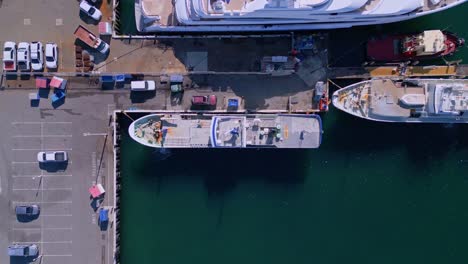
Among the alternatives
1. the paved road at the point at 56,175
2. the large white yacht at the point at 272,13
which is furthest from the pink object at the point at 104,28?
the paved road at the point at 56,175

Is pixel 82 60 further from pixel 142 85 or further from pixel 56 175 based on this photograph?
pixel 56 175

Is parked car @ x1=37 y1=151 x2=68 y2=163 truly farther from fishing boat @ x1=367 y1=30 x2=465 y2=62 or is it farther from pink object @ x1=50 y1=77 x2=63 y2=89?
fishing boat @ x1=367 y1=30 x2=465 y2=62

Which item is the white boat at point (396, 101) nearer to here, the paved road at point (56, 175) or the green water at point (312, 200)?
the green water at point (312, 200)

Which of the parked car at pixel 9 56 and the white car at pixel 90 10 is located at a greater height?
the white car at pixel 90 10

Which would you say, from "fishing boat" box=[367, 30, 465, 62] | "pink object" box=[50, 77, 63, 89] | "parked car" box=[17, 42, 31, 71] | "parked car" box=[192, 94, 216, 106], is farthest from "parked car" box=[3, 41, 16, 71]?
"fishing boat" box=[367, 30, 465, 62]

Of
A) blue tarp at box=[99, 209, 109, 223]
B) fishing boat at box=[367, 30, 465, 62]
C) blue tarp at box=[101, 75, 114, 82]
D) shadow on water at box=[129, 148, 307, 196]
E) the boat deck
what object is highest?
the boat deck

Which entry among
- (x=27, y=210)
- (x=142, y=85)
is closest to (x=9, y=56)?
(x=142, y=85)
